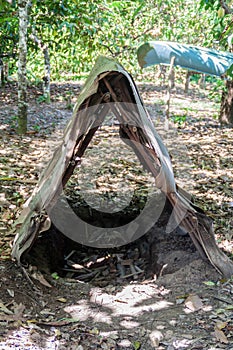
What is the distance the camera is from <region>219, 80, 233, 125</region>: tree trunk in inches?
333

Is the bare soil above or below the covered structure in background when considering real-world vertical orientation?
below

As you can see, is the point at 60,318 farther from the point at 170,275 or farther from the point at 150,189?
the point at 150,189

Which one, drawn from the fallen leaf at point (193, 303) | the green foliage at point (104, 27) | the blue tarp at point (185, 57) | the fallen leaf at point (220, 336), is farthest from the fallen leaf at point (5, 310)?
the blue tarp at point (185, 57)

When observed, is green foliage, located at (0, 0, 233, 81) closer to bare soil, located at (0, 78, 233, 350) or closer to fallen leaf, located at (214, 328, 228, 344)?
bare soil, located at (0, 78, 233, 350)

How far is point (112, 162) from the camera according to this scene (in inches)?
243

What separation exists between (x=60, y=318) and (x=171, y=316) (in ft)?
2.37

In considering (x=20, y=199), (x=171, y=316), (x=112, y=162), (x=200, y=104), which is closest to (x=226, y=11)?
(x=112, y=162)

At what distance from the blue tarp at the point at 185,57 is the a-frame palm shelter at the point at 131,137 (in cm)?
473

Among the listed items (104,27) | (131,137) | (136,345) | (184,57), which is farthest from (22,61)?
(136,345)

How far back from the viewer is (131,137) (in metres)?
3.26

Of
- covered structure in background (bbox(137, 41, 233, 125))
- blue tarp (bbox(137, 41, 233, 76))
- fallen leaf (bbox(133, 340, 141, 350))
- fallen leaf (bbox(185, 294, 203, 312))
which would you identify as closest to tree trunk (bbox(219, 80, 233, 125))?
covered structure in background (bbox(137, 41, 233, 125))

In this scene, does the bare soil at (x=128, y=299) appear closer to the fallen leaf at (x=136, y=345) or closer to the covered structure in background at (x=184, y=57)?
the fallen leaf at (x=136, y=345)

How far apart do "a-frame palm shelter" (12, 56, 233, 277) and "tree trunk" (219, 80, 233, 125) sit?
5.75 meters

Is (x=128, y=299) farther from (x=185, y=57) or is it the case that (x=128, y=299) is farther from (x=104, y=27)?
(x=104, y=27)
